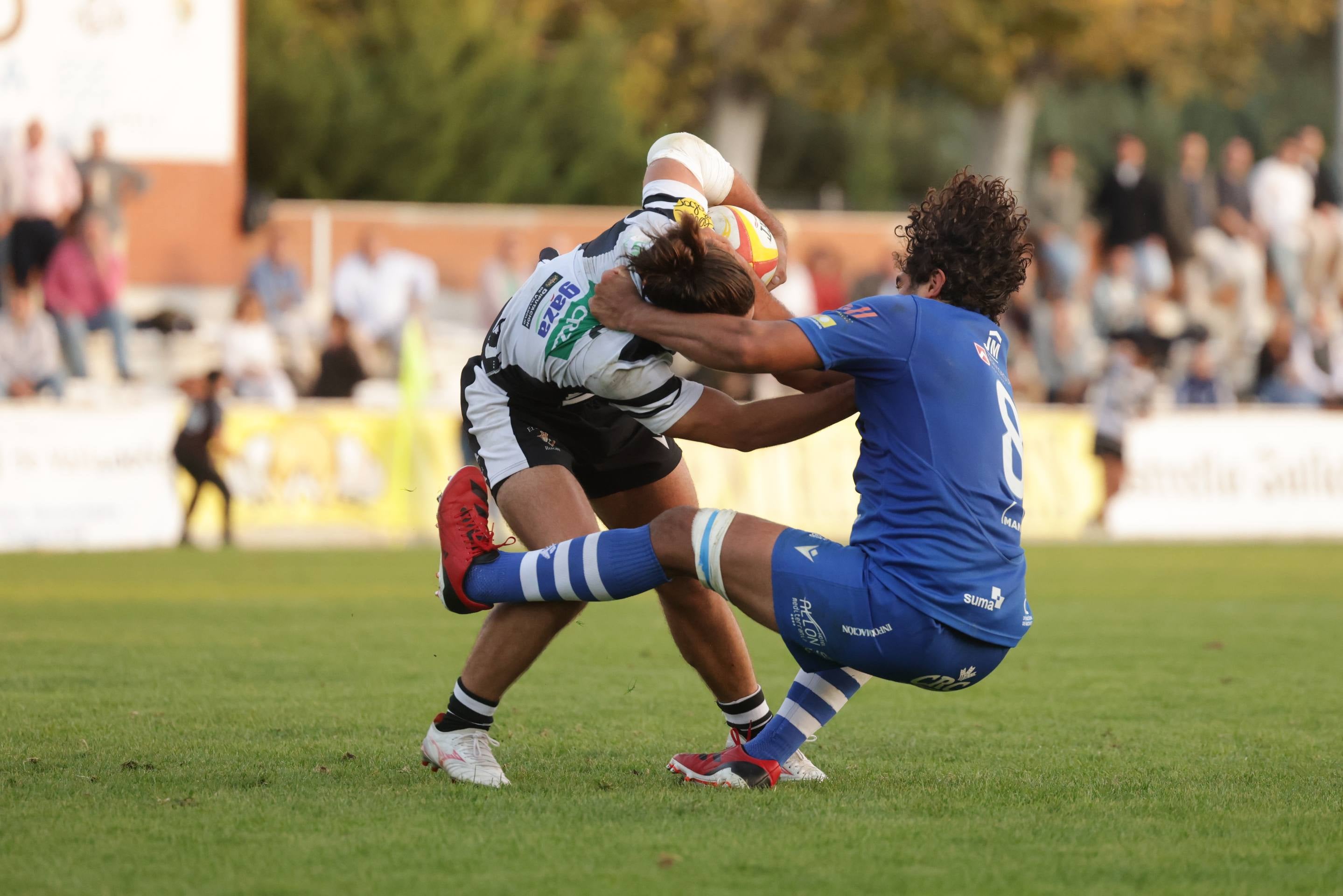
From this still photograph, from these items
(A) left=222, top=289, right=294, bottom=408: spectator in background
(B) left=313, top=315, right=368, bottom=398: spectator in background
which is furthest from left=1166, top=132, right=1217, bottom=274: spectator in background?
(A) left=222, top=289, right=294, bottom=408: spectator in background

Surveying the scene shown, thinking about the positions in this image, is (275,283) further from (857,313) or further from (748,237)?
(857,313)

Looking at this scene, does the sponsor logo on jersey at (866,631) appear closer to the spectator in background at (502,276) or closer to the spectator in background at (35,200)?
the spectator in background at (502,276)

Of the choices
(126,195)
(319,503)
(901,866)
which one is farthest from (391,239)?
(901,866)

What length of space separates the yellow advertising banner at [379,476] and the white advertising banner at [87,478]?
12.7 inches

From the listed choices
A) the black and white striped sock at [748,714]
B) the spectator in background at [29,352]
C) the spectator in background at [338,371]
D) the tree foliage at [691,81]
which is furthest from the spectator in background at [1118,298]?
the black and white striped sock at [748,714]

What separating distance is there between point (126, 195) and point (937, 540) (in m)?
17.4

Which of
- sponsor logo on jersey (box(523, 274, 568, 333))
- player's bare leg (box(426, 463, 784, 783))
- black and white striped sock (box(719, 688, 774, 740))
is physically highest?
sponsor logo on jersey (box(523, 274, 568, 333))

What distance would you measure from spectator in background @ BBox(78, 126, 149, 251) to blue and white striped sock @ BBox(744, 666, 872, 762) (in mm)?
15578

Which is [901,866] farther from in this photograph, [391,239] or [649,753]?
[391,239]

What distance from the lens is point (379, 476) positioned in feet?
55.9

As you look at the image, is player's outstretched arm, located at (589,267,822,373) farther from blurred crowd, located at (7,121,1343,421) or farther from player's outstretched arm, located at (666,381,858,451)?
blurred crowd, located at (7,121,1343,421)

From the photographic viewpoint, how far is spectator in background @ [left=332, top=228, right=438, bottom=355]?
19656 millimetres

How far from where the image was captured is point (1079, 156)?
145 feet

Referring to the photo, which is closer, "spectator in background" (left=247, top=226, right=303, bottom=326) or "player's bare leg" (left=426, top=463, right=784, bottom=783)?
"player's bare leg" (left=426, top=463, right=784, bottom=783)
